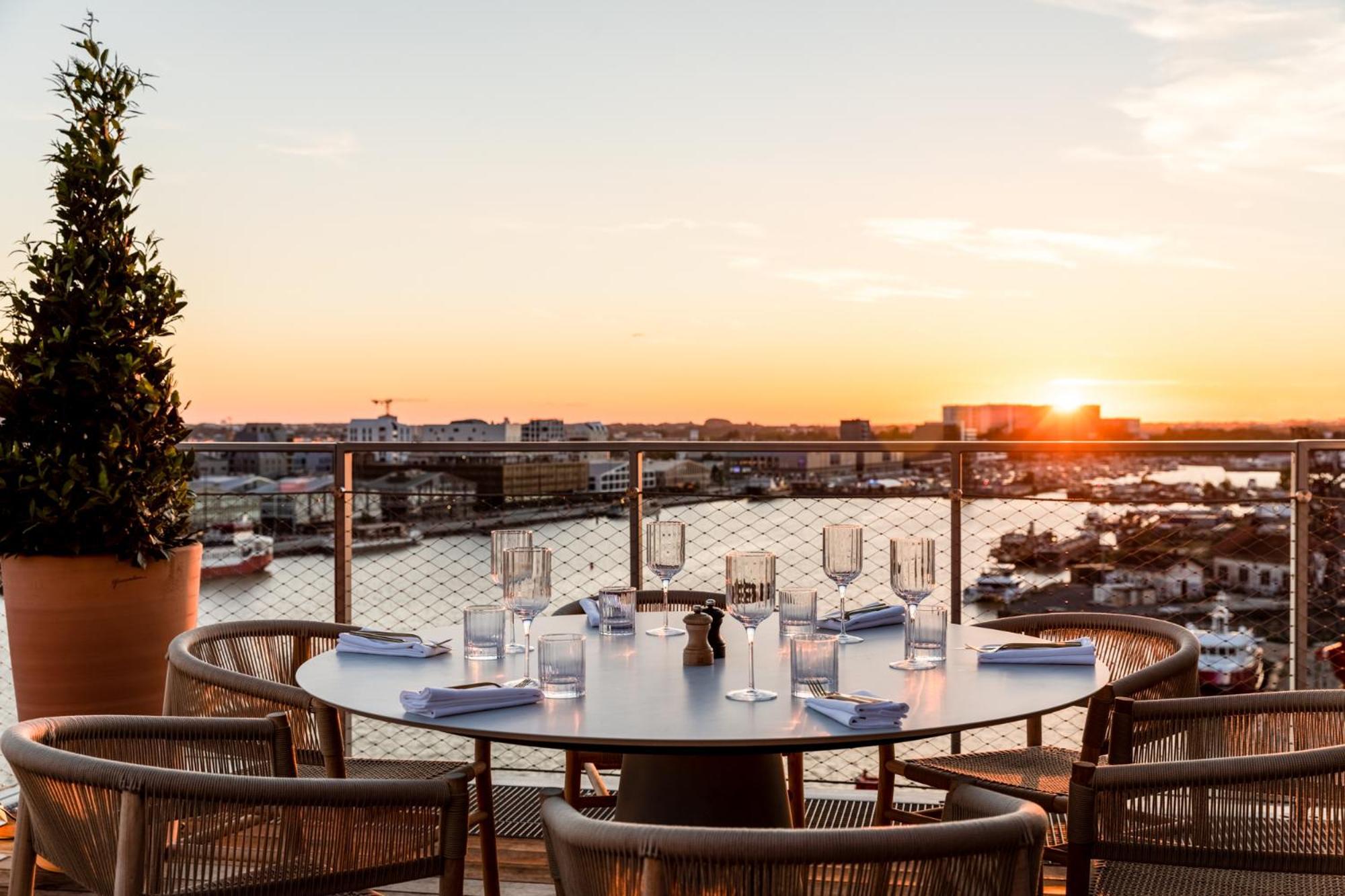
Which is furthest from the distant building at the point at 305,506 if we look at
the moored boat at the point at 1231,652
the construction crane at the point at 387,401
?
the construction crane at the point at 387,401

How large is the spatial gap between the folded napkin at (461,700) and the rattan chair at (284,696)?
0.19m

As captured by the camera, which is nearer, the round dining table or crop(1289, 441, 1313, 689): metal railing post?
the round dining table

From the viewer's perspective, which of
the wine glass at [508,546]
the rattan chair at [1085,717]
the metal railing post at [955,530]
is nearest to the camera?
the rattan chair at [1085,717]

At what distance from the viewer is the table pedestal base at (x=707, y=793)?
2.39 meters

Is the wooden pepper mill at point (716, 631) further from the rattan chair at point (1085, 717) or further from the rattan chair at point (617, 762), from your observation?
the rattan chair at point (617, 762)

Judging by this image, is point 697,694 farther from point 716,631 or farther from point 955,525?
point 955,525

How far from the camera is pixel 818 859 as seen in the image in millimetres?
1358

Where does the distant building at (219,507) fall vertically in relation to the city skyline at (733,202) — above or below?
below

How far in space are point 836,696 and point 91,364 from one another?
2.88m

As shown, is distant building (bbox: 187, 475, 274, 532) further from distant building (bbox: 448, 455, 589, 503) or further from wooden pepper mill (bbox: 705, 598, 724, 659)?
wooden pepper mill (bbox: 705, 598, 724, 659)

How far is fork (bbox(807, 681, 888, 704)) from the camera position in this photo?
188 cm

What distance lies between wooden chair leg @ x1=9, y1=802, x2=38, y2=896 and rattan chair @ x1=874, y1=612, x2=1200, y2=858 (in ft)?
5.14

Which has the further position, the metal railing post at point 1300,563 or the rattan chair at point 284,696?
the metal railing post at point 1300,563

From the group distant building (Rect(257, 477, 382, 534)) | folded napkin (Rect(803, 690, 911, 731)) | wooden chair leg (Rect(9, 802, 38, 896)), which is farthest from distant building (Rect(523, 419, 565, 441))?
folded napkin (Rect(803, 690, 911, 731))
